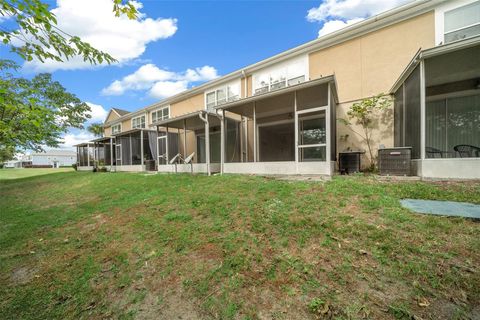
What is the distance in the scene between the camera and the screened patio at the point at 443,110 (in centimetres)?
508

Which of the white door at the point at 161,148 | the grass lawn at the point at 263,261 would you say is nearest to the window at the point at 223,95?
the white door at the point at 161,148

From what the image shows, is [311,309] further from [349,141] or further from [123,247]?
[349,141]

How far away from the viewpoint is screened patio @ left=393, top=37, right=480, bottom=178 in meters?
5.08

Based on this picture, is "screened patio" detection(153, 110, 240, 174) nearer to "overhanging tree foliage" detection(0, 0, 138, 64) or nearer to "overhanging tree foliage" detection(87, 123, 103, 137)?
"overhanging tree foliage" detection(0, 0, 138, 64)

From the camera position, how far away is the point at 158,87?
31922 millimetres

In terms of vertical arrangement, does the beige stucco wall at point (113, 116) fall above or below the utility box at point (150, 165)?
above

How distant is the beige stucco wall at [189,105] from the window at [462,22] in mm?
11472

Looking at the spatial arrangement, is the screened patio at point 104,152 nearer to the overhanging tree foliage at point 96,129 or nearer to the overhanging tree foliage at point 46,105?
the overhanging tree foliage at point 46,105

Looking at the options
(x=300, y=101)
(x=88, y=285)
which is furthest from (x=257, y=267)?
(x=300, y=101)

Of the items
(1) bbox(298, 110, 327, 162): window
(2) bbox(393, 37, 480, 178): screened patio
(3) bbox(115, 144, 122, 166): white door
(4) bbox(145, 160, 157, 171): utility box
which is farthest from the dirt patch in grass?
(3) bbox(115, 144, 122, 166): white door

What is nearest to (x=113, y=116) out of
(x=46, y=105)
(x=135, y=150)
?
(x=135, y=150)

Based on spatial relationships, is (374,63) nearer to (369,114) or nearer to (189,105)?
(369,114)

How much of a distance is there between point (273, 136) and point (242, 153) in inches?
70.1

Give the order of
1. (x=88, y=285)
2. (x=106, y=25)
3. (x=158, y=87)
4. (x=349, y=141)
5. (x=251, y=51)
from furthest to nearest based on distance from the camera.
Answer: (x=158, y=87)
(x=251, y=51)
(x=349, y=141)
(x=106, y=25)
(x=88, y=285)
